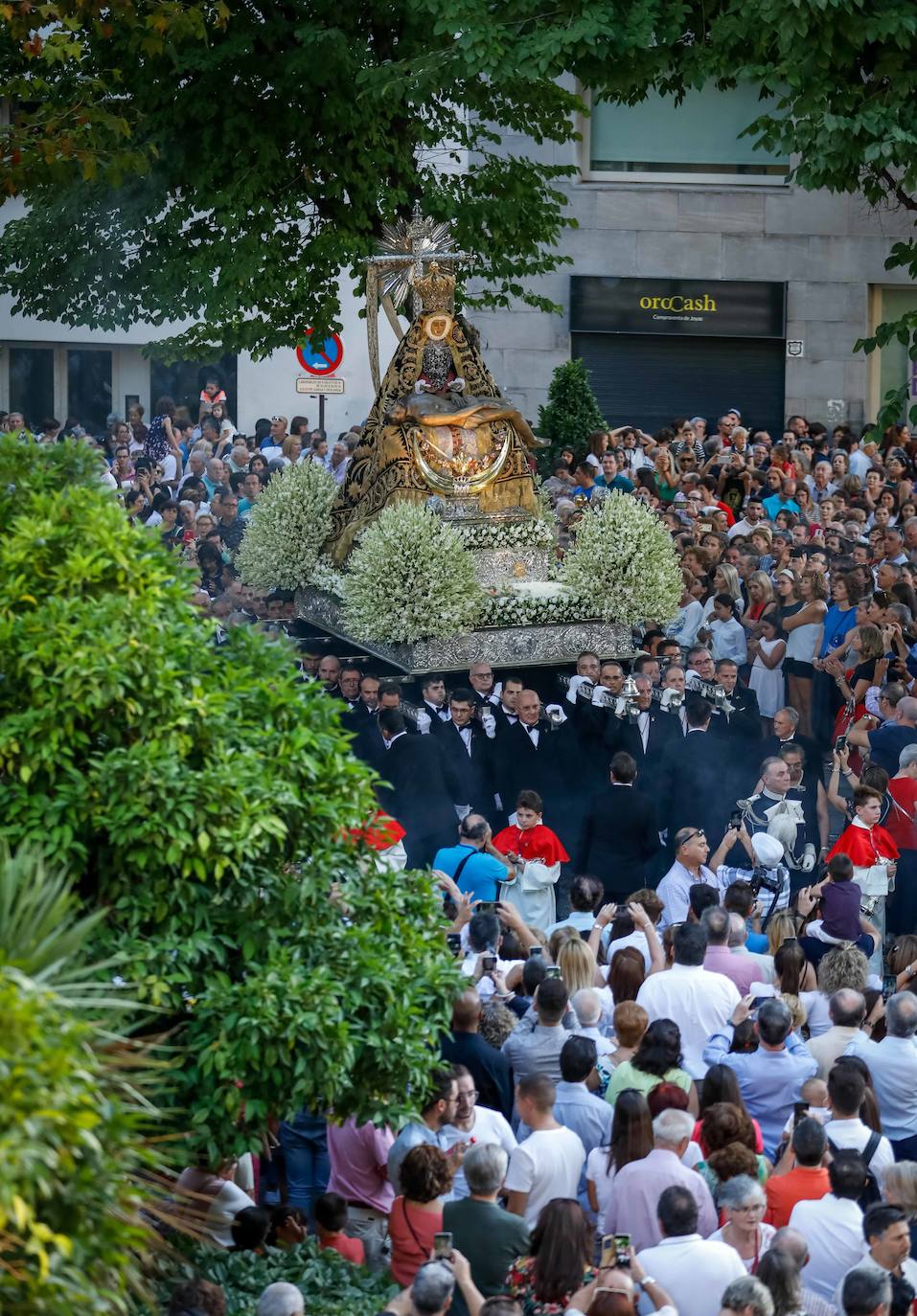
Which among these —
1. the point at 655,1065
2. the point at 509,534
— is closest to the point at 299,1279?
the point at 655,1065

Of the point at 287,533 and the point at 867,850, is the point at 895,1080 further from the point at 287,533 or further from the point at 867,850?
the point at 287,533

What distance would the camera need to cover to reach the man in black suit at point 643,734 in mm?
13859

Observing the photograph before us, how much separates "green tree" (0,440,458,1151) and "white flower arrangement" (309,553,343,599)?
1031 cm

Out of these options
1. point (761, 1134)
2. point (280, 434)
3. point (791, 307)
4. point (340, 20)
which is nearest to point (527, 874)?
point (761, 1134)

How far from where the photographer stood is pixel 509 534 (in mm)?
17219

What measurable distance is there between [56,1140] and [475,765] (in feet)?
30.8

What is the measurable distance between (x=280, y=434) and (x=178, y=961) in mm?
18340

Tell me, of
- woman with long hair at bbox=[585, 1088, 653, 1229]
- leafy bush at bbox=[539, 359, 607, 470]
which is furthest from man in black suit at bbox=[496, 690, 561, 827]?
leafy bush at bbox=[539, 359, 607, 470]

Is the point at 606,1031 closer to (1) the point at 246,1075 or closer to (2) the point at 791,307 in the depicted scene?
(1) the point at 246,1075

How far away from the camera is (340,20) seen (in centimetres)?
2000

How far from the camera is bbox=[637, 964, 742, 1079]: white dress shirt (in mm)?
8781

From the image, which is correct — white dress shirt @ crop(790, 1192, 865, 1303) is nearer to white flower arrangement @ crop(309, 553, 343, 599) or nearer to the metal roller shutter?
white flower arrangement @ crop(309, 553, 343, 599)

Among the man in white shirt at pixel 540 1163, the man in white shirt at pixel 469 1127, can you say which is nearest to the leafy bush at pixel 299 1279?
the man in white shirt at pixel 469 1127

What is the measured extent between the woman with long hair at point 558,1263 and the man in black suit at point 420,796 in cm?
604
